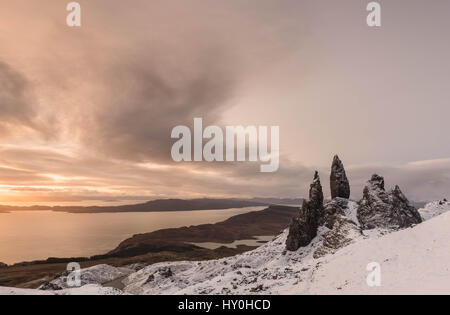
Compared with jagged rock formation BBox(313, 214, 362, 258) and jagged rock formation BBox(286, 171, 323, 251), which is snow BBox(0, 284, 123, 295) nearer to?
jagged rock formation BBox(313, 214, 362, 258)

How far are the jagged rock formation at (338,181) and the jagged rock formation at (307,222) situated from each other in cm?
440

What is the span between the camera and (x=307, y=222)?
45.3 meters

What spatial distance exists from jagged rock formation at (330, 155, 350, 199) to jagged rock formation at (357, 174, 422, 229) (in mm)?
4765

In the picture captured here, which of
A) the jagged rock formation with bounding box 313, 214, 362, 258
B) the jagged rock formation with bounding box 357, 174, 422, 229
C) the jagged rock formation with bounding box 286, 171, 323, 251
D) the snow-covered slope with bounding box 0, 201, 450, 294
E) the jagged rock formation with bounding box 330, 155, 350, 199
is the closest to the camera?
the snow-covered slope with bounding box 0, 201, 450, 294

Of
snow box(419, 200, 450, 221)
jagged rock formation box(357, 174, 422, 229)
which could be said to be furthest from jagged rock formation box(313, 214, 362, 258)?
snow box(419, 200, 450, 221)

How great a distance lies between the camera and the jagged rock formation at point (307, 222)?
4428cm

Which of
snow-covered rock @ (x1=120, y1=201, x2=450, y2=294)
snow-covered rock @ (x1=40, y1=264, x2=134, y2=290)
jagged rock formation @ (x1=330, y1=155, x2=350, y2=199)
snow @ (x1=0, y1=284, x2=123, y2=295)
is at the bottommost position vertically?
snow-covered rock @ (x1=40, y1=264, x2=134, y2=290)

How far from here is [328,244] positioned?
37594 millimetres

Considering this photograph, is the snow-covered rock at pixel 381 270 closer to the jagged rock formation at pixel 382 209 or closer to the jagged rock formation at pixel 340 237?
the jagged rock formation at pixel 340 237

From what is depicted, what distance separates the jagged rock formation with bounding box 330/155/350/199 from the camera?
5044 centimetres

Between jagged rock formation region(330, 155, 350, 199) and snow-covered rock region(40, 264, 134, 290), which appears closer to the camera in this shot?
jagged rock formation region(330, 155, 350, 199)

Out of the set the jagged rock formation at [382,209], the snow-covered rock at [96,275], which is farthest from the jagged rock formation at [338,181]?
the snow-covered rock at [96,275]
